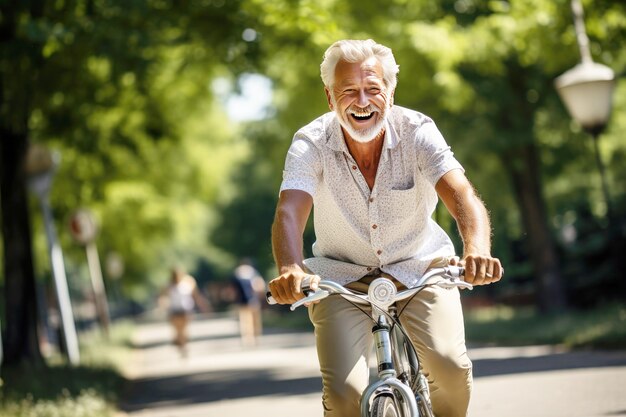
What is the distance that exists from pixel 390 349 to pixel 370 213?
578mm

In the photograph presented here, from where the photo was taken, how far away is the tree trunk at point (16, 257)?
52.9 feet

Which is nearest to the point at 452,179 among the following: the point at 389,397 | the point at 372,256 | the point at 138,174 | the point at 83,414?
the point at 372,256

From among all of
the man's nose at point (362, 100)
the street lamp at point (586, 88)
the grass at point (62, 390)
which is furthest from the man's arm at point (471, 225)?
the street lamp at point (586, 88)

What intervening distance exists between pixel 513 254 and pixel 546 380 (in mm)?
21697

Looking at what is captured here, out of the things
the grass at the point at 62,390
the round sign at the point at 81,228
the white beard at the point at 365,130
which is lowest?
the grass at the point at 62,390

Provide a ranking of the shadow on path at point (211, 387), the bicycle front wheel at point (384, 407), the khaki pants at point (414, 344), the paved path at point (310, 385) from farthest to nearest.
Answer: the shadow on path at point (211, 387)
the paved path at point (310, 385)
the khaki pants at point (414, 344)
the bicycle front wheel at point (384, 407)

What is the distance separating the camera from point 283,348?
888 inches

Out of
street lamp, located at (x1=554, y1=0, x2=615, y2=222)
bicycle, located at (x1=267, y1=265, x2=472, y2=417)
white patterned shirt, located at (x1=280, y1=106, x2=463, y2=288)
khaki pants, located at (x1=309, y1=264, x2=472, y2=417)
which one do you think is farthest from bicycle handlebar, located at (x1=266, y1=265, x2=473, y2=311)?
street lamp, located at (x1=554, y1=0, x2=615, y2=222)

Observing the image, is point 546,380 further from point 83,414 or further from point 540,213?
point 540,213

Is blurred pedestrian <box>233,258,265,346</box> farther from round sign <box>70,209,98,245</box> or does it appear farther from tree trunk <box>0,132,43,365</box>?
tree trunk <box>0,132,43,365</box>

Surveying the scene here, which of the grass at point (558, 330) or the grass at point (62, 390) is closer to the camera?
the grass at point (62, 390)

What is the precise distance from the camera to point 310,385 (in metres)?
13.3

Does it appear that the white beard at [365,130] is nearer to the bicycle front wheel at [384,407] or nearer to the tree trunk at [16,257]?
the bicycle front wheel at [384,407]

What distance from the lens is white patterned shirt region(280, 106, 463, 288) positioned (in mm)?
4840
